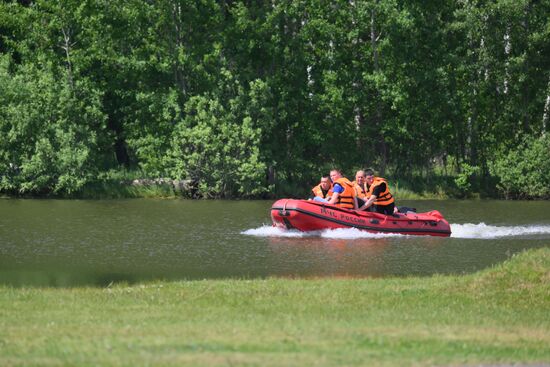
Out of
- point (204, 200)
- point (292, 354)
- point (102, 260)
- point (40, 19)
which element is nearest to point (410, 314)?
point (292, 354)

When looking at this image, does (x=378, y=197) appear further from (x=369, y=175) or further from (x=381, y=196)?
(x=369, y=175)

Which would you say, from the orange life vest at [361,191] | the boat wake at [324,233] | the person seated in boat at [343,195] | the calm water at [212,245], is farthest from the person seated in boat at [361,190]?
the calm water at [212,245]

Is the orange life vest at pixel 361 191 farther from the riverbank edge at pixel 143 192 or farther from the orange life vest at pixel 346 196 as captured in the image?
the riverbank edge at pixel 143 192

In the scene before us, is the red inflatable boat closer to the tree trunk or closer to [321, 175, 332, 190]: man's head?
[321, 175, 332, 190]: man's head

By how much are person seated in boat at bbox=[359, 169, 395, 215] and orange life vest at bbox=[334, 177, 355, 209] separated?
316mm

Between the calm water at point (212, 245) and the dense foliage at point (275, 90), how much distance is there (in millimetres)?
5829

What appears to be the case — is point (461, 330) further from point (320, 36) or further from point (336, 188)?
point (320, 36)

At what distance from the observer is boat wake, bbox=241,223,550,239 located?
26453 mm

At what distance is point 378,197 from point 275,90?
56.5 ft

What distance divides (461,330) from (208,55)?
102 feet

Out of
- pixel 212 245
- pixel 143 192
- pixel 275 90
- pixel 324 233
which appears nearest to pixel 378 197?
pixel 324 233

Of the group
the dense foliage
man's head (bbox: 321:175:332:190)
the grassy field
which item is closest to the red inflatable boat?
man's head (bbox: 321:175:332:190)

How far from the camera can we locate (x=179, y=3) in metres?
41.3

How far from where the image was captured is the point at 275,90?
43.5 metres
